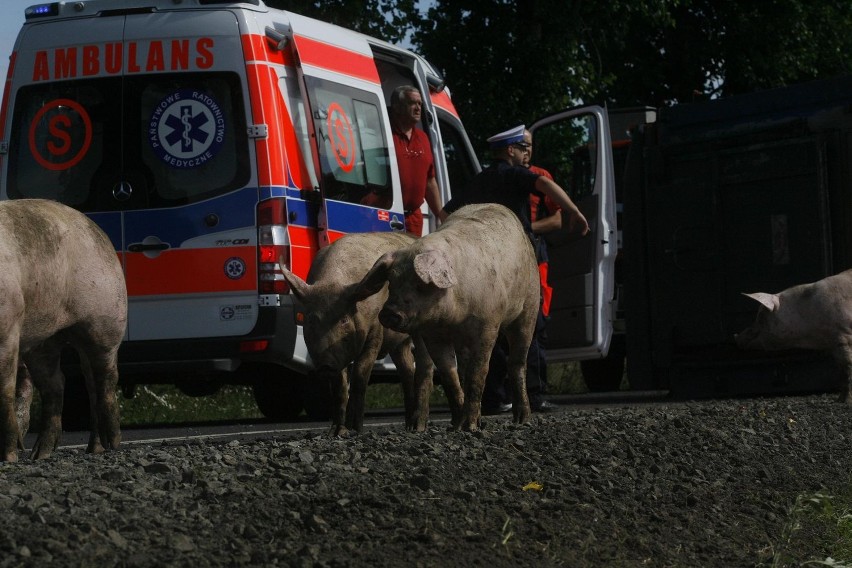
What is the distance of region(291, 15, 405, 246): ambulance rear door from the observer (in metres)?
10.7

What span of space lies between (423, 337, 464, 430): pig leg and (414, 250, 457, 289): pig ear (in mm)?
544

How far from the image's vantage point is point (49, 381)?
782 centimetres

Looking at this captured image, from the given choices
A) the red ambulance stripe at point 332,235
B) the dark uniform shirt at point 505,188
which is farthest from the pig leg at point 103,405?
the dark uniform shirt at point 505,188

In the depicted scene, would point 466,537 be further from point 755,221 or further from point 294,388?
point 755,221

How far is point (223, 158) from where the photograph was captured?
10.4 meters

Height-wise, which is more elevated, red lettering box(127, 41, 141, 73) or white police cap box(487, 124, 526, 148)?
red lettering box(127, 41, 141, 73)

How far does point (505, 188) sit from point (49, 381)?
347cm

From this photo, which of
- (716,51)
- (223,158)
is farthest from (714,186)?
(716,51)

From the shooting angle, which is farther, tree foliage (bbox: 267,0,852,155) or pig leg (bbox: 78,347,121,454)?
tree foliage (bbox: 267,0,852,155)

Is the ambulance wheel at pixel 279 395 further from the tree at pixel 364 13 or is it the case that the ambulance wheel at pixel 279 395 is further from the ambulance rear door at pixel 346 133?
the tree at pixel 364 13

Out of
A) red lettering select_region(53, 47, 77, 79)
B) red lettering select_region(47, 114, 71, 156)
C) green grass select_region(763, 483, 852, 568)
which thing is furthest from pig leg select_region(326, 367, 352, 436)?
red lettering select_region(53, 47, 77, 79)

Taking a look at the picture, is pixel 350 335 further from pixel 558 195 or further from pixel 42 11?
pixel 42 11

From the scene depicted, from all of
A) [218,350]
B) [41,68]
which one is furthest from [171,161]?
[218,350]

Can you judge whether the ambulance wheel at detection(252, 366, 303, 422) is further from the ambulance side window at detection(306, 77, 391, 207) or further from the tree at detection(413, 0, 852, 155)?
the tree at detection(413, 0, 852, 155)
